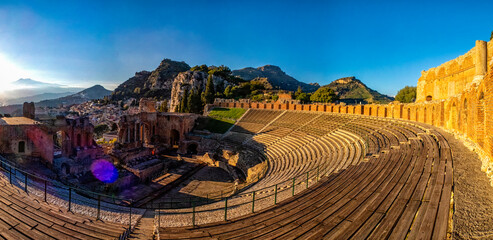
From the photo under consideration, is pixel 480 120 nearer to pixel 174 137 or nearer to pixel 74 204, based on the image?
pixel 74 204

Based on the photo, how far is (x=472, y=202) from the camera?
5000 mm

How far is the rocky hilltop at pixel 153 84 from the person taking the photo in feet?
397

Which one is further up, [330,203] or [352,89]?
[352,89]

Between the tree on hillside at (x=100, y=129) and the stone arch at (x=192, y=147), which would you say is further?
the tree on hillside at (x=100, y=129)

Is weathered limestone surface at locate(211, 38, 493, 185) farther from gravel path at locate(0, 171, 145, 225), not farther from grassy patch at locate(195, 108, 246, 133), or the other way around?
gravel path at locate(0, 171, 145, 225)

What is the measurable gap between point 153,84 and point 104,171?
378 ft

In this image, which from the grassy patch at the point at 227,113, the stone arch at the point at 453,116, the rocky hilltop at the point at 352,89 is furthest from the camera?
the rocky hilltop at the point at 352,89

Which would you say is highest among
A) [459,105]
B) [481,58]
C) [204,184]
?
[481,58]

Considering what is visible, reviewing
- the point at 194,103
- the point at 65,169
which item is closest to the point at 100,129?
the point at 194,103

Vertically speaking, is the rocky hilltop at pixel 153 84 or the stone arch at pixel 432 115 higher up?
the rocky hilltop at pixel 153 84

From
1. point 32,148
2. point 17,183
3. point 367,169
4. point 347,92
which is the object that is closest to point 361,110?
point 367,169

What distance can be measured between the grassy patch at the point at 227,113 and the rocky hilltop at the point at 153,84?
246 feet

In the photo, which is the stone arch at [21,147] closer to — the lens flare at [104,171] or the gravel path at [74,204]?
the lens flare at [104,171]

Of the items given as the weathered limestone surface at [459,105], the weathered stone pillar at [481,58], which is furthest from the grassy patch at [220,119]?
the weathered stone pillar at [481,58]
